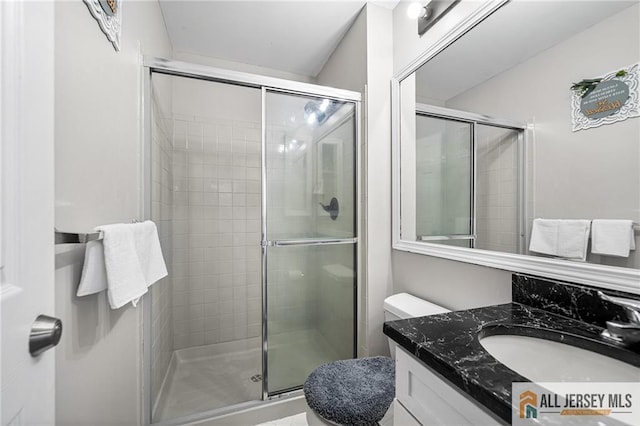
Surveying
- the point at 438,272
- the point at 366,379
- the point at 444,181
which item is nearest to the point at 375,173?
the point at 444,181

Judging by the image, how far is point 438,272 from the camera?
4.62 feet

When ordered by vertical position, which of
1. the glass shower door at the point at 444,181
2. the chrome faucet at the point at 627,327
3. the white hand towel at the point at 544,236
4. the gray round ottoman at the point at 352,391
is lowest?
the gray round ottoman at the point at 352,391

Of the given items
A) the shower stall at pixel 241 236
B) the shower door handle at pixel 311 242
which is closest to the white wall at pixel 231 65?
the shower stall at pixel 241 236

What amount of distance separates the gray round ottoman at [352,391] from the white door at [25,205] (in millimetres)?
827

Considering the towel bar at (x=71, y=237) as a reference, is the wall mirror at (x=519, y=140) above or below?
above

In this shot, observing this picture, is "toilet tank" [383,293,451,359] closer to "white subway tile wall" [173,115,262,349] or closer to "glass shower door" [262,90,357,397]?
"glass shower door" [262,90,357,397]

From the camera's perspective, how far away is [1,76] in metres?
0.37

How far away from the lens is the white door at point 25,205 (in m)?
0.37

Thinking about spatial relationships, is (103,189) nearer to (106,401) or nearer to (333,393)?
(106,401)

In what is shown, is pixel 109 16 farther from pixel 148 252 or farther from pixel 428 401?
pixel 428 401

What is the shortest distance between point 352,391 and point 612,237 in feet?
3.37

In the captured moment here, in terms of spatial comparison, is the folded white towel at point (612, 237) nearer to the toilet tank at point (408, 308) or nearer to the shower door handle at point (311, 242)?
the toilet tank at point (408, 308)

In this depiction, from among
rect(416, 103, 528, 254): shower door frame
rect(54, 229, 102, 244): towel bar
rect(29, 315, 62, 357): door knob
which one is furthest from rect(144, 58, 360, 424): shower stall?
rect(29, 315, 62, 357): door knob

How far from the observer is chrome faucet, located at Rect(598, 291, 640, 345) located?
2.18 ft
